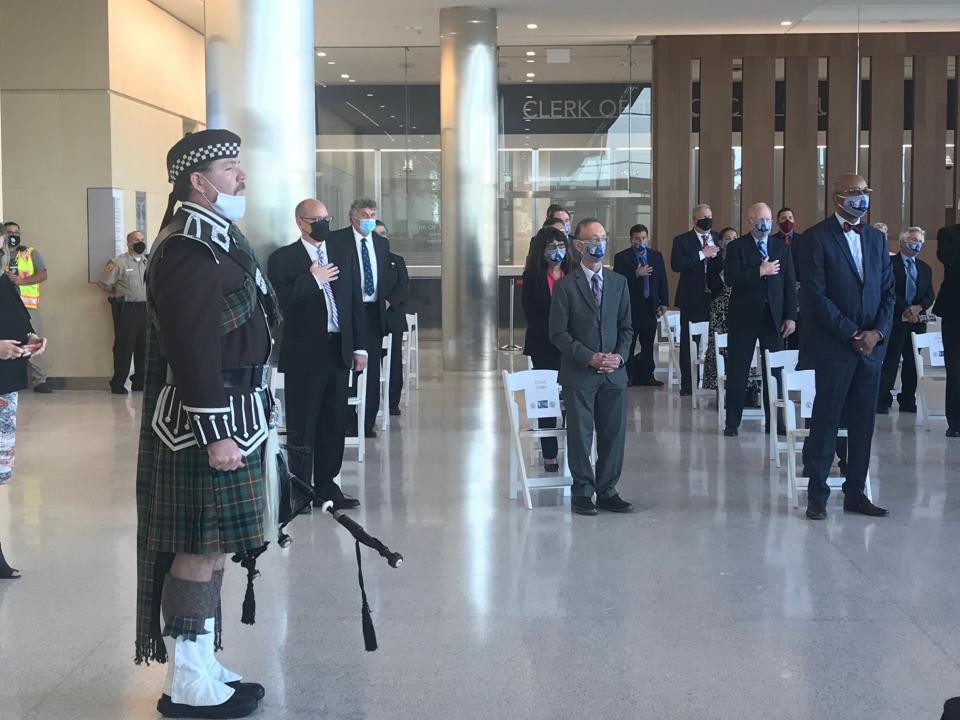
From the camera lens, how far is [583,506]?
6.66 meters

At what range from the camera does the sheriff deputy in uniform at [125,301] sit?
12453mm

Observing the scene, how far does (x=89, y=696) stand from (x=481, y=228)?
11511 mm

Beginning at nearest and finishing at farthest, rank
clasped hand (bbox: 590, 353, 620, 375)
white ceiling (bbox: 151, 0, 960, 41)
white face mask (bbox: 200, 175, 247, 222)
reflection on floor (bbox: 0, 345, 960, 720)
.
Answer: white face mask (bbox: 200, 175, 247, 222)
reflection on floor (bbox: 0, 345, 960, 720)
clasped hand (bbox: 590, 353, 620, 375)
white ceiling (bbox: 151, 0, 960, 41)

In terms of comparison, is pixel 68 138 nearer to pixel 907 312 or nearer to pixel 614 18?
pixel 614 18

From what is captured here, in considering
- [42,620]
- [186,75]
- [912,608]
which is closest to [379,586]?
[42,620]

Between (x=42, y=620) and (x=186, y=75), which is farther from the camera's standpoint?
(x=186, y=75)

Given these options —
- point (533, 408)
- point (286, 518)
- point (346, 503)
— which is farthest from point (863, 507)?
point (286, 518)

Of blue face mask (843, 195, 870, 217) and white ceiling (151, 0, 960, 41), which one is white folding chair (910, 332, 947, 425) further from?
white ceiling (151, 0, 960, 41)

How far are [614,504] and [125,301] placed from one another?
7.44 metres

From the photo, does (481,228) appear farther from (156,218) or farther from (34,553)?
(34,553)

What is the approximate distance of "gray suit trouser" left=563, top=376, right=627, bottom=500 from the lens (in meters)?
6.62

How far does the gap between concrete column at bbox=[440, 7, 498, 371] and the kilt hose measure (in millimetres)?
11453

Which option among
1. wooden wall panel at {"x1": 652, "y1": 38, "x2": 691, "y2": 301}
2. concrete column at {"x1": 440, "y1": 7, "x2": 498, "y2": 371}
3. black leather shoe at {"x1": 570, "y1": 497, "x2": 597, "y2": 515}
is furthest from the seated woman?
wooden wall panel at {"x1": 652, "y1": 38, "x2": 691, "y2": 301}

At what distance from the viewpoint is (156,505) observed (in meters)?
3.59
